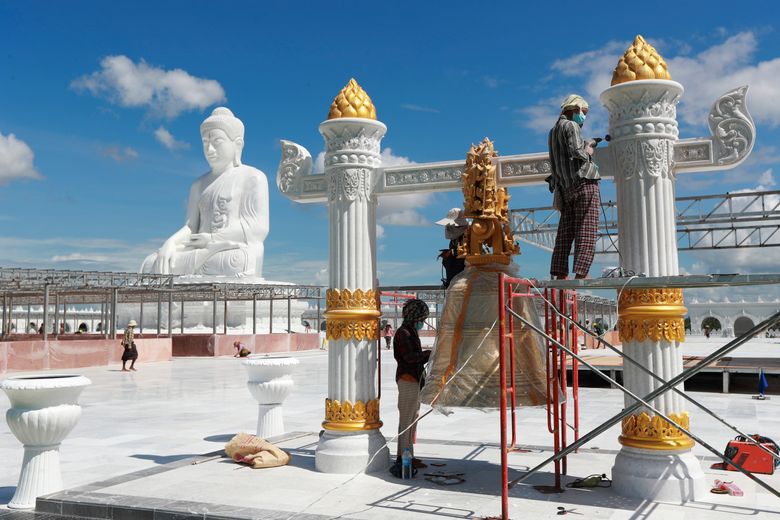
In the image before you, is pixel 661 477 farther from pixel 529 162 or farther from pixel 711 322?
pixel 711 322

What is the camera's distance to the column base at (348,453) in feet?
22.5

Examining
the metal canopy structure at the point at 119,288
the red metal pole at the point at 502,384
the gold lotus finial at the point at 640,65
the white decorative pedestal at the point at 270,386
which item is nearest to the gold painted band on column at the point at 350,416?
the white decorative pedestal at the point at 270,386

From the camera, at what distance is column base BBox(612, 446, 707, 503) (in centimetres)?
563

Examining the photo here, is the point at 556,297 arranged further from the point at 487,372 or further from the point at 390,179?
the point at 390,179

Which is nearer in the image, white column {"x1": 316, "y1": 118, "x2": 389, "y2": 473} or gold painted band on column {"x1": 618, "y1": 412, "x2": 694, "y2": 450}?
gold painted band on column {"x1": 618, "y1": 412, "x2": 694, "y2": 450}

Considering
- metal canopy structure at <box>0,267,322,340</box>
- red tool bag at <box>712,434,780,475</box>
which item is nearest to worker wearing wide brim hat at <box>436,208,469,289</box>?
red tool bag at <box>712,434,780,475</box>

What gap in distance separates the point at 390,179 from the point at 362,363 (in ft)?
6.53

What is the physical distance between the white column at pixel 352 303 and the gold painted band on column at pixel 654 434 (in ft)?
8.26

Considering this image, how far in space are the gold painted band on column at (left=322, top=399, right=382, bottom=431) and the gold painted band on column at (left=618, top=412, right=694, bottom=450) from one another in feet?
8.33

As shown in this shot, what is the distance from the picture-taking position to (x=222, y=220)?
106 feet

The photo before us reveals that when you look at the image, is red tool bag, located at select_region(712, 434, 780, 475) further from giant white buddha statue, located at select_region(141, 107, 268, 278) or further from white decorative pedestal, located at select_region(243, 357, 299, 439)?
giant white buddha statue, located at select_region(141, 107, 268, 278)

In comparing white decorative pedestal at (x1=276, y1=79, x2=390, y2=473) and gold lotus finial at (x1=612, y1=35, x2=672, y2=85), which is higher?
gold lotus finial at (x1=612, y1=35, x2=672, y2=85)

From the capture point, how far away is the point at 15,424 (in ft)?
19.7

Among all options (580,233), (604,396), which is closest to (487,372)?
(580,233)
